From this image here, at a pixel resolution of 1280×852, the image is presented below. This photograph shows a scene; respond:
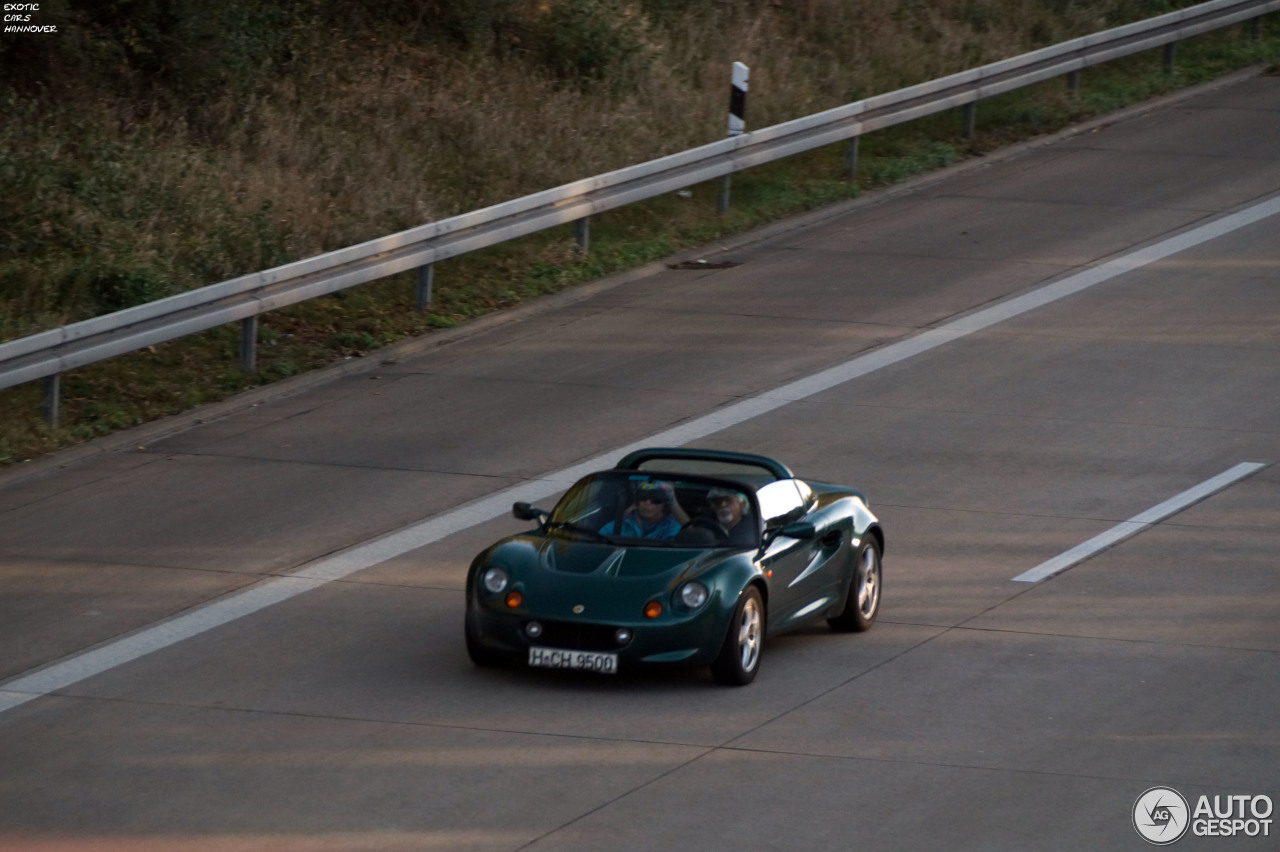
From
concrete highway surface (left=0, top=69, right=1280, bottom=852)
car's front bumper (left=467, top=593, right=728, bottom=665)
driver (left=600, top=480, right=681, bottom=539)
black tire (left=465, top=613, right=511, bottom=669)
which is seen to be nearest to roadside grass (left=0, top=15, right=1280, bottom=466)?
concrete highway surface (left=0, top=69, right=1280, bottom=852)

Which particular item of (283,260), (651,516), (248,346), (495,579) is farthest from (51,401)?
(651,516)

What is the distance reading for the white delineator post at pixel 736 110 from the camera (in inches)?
850

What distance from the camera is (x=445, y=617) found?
10.9 meters

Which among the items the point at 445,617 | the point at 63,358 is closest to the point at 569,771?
the point at 445,617

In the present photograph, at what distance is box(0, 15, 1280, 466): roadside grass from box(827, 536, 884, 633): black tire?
6.73 m

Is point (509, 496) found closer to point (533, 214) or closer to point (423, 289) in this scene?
point (423, 289)

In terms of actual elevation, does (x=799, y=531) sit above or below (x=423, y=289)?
above

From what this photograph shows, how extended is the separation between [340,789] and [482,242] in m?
10.9

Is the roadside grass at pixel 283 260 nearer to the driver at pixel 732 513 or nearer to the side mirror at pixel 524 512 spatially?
the side mirror at pixel 524 512

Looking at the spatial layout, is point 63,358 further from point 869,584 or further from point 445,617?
point 869,584

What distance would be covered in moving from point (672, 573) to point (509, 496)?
3705mm

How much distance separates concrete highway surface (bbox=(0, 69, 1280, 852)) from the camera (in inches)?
314

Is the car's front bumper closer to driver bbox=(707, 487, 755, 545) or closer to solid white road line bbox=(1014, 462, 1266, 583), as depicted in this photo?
driver bbox=(707, 487, 755, 545)

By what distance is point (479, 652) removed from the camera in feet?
32.1
